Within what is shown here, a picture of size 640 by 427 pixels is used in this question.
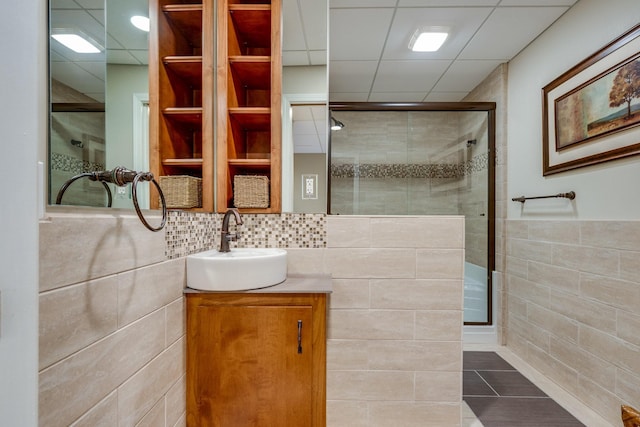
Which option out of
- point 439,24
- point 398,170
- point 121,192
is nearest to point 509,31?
point 439,24

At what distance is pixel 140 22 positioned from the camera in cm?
103

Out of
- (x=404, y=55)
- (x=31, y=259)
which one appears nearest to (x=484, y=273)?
(x=404, y=55)

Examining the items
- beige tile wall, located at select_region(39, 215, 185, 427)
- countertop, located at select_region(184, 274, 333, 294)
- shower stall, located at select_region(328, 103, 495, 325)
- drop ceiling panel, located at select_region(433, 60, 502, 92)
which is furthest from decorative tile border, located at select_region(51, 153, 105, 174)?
drop ceiling panel, located at select_region(433, 60, 502, 92)

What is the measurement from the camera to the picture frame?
144 centimetres

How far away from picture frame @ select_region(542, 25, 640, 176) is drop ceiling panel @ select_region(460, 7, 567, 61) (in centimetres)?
44

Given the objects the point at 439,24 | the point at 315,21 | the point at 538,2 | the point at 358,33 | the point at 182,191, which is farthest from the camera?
the point at 358,33

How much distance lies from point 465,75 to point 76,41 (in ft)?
9.65

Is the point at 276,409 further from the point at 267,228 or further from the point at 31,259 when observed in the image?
the point at 31,259

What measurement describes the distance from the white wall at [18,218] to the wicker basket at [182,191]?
2.79ft

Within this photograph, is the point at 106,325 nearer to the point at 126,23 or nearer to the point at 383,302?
the point at 126,23

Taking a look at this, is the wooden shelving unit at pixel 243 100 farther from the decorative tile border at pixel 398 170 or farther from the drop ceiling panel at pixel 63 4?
the decorative tile border at pixel 398 170

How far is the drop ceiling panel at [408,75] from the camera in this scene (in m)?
2.54

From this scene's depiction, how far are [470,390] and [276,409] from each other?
1.35m

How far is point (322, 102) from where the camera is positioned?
1582 mm
